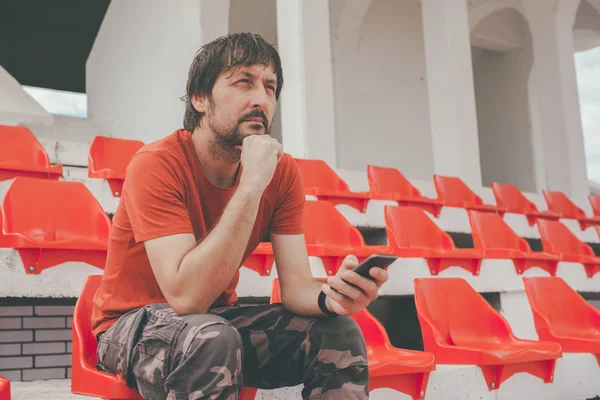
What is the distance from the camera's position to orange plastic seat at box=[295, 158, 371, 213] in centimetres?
329

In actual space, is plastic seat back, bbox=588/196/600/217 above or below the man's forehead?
below

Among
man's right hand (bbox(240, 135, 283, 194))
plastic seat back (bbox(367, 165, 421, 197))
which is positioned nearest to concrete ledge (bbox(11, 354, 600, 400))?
man's right hand (bbox(240, 135, 283, 194))

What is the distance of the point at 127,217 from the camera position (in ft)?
4.04

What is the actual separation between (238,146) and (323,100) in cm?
333

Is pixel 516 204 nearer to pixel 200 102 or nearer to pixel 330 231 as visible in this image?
pixel 330 231

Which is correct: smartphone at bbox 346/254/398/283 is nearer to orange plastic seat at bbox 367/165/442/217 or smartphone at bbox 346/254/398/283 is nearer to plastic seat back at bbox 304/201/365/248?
plastic seat back at bbox 304/201/365/248

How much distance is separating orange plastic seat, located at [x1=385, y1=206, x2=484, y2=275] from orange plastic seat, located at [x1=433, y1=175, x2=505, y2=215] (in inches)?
49.9

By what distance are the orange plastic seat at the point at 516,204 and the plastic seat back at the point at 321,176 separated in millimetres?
1395

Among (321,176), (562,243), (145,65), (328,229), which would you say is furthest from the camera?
(145,65)

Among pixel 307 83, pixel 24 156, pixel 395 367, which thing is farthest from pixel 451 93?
pixel 395 367

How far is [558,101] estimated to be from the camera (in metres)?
6.83

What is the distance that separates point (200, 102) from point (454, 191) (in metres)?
3.45

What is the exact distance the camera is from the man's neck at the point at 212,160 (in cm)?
128

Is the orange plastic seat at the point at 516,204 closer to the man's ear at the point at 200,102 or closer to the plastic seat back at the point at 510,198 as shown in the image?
the plastic seat back at the point at 510,198
